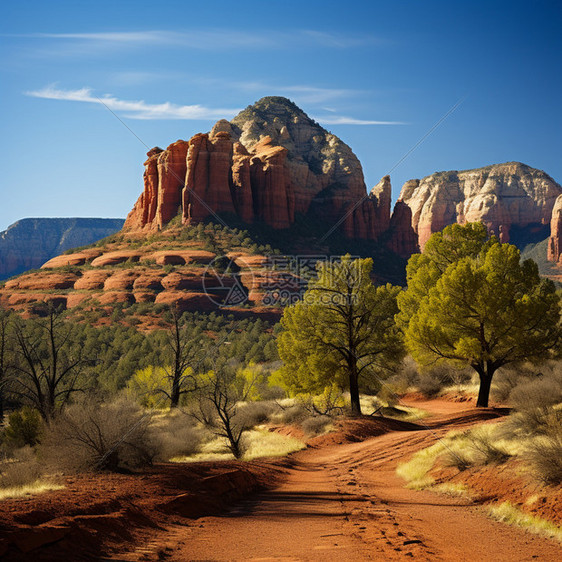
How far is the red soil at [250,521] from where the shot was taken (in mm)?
7574

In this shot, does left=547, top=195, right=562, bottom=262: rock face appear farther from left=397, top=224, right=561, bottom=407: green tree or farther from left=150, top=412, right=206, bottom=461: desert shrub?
left=150, top=412, right=206, bottom=461: desert shrub

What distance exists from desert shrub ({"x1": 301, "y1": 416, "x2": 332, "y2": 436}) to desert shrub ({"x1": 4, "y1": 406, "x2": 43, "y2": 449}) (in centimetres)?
1325

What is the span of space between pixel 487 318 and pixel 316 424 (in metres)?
9.59

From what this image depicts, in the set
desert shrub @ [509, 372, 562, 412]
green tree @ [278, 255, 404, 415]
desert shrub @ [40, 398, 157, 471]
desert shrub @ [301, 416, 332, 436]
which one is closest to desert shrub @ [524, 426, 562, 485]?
desert shrub @ [509, 372, 562, 412]

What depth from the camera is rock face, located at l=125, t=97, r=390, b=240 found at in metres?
102

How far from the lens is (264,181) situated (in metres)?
109

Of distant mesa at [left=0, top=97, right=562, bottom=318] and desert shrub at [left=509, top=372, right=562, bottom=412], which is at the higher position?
distant mesa at [left=0, top=97, right=562, bottom=318]

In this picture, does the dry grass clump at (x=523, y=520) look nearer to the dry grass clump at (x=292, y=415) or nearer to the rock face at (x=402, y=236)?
the dry grass clump at (x=292, y=415)

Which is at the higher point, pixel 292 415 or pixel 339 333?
pixel 339 333

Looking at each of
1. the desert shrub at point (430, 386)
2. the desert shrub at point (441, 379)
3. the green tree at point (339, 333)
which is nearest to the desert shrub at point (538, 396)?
the green tree at point (339, 333)

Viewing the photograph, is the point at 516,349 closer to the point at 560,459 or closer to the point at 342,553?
the point at 560,459

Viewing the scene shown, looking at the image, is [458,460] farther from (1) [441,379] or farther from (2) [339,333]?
(1) [441,379]

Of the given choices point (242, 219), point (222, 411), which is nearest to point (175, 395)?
point (222, 411)

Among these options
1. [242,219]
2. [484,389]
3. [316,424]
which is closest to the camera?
[484,389]
